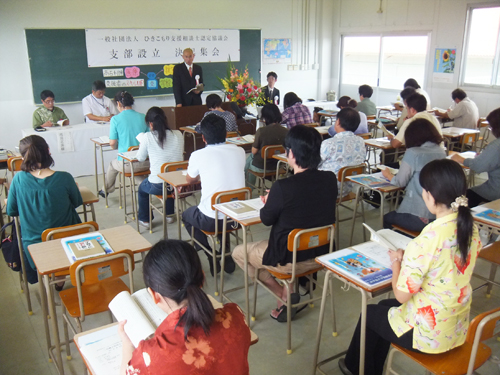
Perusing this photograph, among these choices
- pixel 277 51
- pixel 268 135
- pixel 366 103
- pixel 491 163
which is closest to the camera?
pixel 491 163

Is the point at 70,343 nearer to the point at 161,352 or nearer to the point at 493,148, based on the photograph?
the point at 161,352

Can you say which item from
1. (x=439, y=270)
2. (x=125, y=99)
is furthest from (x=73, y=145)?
(x=439, y=270)

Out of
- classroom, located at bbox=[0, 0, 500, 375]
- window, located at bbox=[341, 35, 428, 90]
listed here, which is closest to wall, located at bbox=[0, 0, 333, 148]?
classroom, located at bbox=[0, 0, 500, 375]

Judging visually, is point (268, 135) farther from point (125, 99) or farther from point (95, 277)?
point (95, 277)

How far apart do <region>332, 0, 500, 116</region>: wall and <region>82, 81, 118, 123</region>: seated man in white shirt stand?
567 cm

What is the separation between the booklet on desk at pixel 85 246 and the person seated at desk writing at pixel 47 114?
13.7 feet

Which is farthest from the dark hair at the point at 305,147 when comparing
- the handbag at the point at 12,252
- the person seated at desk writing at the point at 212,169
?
the handbag at the point at 12,252

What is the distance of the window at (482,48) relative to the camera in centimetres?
724

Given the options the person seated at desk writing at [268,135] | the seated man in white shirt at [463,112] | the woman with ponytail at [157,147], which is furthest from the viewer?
the seated man in white shirt at [463,112]

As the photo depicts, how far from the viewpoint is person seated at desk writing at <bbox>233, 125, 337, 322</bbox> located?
7.90 feet

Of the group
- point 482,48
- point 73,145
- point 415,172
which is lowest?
point 73,145

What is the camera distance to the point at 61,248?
2230mm

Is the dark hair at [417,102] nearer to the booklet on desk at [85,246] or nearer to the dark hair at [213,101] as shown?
the dark hair at [213,101]

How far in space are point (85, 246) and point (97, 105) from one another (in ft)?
15.6
